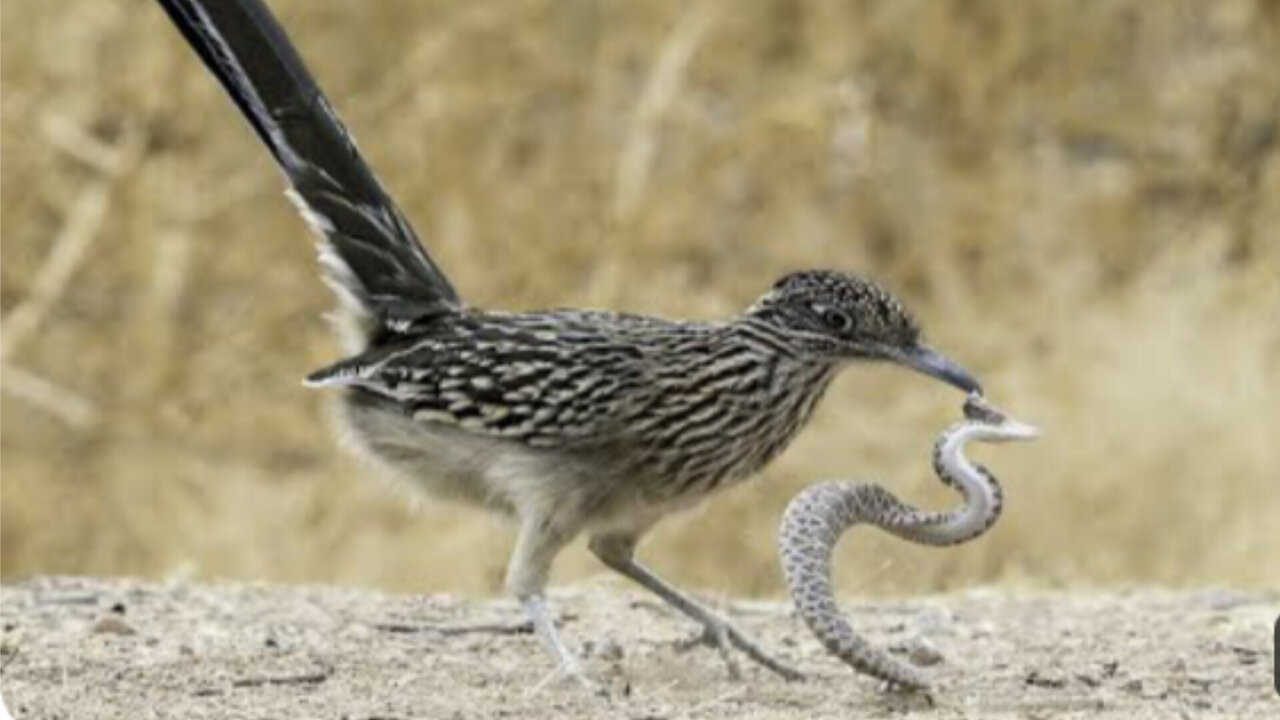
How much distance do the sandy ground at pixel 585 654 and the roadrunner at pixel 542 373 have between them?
198mm

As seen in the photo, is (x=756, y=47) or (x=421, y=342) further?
(x=756, y=47)

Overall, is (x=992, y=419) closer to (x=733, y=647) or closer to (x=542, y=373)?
(x=733, y=647)

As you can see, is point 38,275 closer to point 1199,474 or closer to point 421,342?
point 1199,474

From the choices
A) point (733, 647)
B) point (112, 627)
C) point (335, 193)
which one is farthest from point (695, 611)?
point (112, 627)

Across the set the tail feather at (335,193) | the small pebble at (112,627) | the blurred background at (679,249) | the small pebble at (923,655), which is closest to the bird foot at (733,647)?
the small pebble at (923,655)

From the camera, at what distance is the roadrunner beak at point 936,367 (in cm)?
656


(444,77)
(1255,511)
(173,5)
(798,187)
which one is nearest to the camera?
(173,5)

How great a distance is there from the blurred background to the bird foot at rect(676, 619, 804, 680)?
2706mm

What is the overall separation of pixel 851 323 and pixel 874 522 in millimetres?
379

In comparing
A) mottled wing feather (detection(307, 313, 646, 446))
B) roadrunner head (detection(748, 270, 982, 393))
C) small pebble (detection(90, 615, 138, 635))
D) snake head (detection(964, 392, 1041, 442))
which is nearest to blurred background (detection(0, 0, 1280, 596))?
small pebble (detection(90, 615, 138, 635))

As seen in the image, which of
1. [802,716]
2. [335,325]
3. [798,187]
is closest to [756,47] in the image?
[798,187]

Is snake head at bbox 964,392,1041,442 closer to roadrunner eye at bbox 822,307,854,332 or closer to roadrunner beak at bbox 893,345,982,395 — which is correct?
roadrunner beak at bbox 893,345,982,395

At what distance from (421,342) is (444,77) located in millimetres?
5634

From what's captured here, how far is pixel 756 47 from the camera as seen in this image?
1402 centimetres
